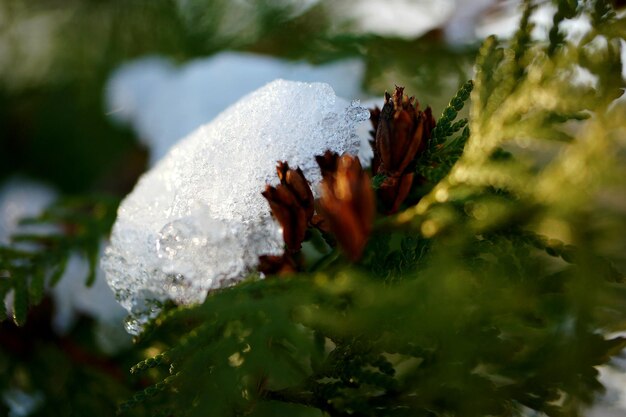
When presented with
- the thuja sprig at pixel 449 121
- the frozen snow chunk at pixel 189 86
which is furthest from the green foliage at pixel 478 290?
the frozen snow chunk at pixel 189 86

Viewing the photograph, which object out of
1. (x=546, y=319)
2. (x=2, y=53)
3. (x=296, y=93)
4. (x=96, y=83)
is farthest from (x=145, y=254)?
(x=2, y=53)

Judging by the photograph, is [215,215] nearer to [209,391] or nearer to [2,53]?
[209,391]

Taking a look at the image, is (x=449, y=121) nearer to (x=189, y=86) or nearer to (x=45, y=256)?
(x=45, y=256)

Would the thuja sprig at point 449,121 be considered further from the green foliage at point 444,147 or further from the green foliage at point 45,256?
the green foliage at point 45,256

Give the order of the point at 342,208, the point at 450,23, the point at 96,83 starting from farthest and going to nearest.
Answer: the point at 96,83, the point at 450,23, the point at 342,208

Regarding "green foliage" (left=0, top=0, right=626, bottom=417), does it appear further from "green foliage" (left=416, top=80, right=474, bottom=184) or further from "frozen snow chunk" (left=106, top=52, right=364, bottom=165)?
"frozen snow chunk" (left=106, top=52, right=364, bottom=165)

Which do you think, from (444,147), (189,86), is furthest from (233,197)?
(189,86)
